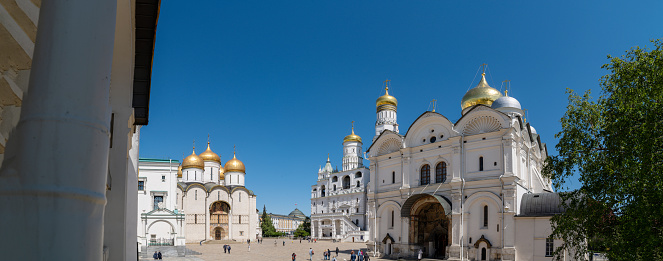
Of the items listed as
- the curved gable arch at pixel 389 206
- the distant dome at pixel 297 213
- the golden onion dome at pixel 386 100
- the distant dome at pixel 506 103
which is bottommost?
the distant dome at pixel 297 213

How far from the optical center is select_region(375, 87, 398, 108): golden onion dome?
5975cm

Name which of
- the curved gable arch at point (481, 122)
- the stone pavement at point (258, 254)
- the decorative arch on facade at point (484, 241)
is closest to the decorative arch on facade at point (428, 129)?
the curved gable arch at point (481, 122)

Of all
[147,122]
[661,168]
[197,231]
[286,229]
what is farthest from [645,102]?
[286,229]

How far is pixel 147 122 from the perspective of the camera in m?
6.36

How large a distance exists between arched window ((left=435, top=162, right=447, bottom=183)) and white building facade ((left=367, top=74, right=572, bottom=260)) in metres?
0.07

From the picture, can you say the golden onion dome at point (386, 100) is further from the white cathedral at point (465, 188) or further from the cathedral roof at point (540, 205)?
the cathedral roof at point (540, 205)

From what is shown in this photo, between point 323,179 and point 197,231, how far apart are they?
85.8 ft

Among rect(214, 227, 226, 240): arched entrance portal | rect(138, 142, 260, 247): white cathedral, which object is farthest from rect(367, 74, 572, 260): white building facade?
rect(214, 227, 226, 240): arched entrance portal

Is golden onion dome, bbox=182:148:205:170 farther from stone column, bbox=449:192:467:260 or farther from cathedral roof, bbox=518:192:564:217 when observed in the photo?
cathedral roof, bbox=518:192:564:217

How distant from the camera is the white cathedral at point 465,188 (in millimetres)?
27312

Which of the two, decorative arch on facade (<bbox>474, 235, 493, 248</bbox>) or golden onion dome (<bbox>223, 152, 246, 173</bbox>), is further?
golden onion dome (<bbox>223, 152, 246, 173</bbox>)

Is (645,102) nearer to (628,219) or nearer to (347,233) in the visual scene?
(628,219)

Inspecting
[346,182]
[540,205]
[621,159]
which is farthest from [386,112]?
[621,159]

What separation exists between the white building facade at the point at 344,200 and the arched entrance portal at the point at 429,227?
2534cm
